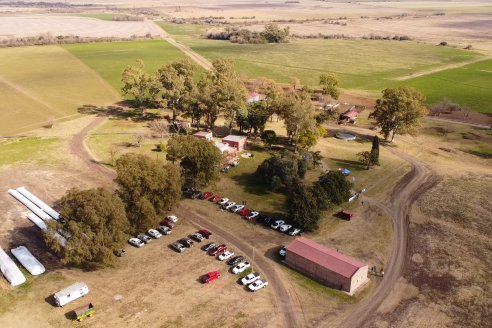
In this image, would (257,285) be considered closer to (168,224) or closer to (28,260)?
(168,224)

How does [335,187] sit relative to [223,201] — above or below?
above

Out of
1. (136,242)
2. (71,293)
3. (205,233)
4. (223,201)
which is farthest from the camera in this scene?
(223,201)

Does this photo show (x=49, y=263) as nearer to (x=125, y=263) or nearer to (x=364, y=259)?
(x=125, y=263)

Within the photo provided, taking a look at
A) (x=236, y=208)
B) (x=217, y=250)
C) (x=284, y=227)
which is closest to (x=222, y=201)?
(x=236, y=208)

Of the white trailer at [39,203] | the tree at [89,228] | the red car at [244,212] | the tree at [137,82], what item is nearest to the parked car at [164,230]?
the tree at [89,228]

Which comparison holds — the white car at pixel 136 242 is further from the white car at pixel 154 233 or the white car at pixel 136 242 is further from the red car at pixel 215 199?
the red car at pixel 215 199

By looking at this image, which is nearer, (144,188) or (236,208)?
(144,188)

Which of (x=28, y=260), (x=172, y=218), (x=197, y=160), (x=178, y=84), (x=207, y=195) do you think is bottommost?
(x=28, y=260)

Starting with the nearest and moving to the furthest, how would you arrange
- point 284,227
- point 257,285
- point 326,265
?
point 257,285 → point 326,265 → point 284,227
